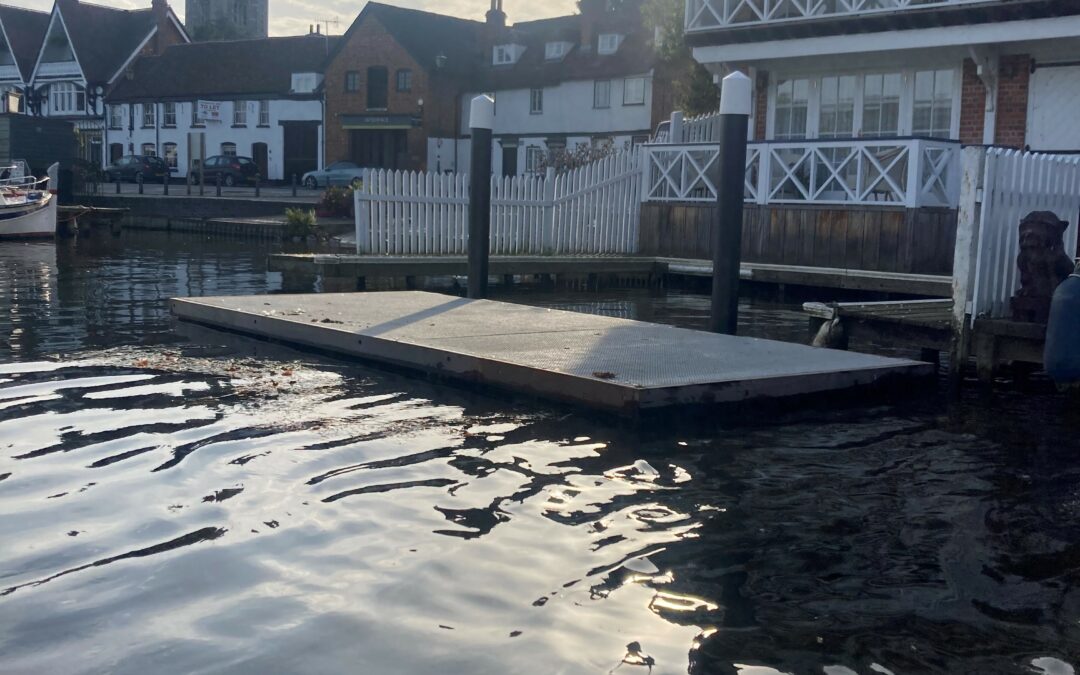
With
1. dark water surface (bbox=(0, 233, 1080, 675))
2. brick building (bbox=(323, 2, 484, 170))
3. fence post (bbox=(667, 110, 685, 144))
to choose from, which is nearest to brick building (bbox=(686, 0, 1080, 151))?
fence post (bbox=(667, 110, 685, 144))

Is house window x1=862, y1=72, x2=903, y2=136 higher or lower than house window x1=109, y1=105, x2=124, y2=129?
above

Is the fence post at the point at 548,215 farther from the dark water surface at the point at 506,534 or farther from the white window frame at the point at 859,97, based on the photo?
the dark water surface at the point at 506,534

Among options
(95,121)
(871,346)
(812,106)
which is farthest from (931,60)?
(95,121)

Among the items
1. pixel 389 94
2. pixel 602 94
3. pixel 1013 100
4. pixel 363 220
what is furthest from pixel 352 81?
pixel 1013 100

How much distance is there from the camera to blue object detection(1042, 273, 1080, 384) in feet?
26.5

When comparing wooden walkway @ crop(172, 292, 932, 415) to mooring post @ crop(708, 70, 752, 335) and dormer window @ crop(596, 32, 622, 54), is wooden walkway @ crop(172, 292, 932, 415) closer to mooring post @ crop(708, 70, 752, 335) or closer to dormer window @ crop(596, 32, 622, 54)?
mooring post @ crop(708, 70, 752, 335)

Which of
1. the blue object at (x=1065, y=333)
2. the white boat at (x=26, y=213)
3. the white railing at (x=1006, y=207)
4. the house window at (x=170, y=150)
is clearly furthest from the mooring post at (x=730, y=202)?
the house window at (x=170, y=150)

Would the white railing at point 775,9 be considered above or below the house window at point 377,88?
below

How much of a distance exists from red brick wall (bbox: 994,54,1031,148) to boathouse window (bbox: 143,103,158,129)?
54.4 meters

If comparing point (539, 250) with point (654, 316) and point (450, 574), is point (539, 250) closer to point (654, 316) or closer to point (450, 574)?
point (654, 316)

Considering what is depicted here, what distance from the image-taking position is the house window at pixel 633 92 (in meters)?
47.1

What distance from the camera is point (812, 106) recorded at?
2080cm

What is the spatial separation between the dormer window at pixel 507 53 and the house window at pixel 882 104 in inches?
1396

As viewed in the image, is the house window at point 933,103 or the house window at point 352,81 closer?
the house window at point 933,103
